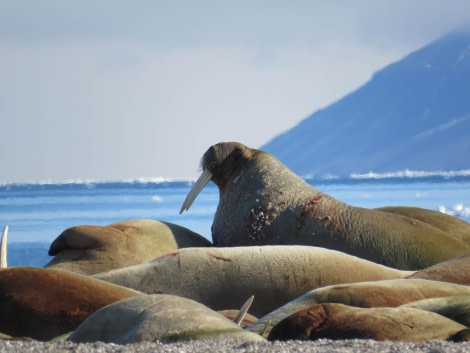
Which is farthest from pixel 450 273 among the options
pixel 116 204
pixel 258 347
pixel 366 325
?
pixel 116 204

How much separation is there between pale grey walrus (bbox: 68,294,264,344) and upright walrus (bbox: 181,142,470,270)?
14.4 ft

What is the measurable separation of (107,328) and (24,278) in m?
1.10

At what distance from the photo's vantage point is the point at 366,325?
4.50 m

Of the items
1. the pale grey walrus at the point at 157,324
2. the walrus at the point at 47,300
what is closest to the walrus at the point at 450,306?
the pale grey walrus at the point at 157,324

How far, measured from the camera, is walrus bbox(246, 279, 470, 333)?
208 inches

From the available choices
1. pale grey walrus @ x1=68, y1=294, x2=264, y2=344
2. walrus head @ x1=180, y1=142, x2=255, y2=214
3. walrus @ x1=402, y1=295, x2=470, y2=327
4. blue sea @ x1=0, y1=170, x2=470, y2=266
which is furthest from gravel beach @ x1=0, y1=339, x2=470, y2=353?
blue sea @ x1=0, y1=170, x2=470, y2=266

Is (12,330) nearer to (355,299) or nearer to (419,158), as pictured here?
(355,299)

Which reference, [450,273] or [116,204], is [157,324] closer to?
[450,273]

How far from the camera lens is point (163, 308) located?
462 cm

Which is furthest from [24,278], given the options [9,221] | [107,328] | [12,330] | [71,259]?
[9,221]

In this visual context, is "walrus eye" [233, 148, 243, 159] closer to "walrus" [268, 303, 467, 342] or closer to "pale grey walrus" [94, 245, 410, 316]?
"pale grey walrus" [94, 245, 410, 316]

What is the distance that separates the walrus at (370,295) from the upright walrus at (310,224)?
308 cm

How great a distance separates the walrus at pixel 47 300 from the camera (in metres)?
5.30

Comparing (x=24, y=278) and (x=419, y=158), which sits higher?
(x=419, y=158)
